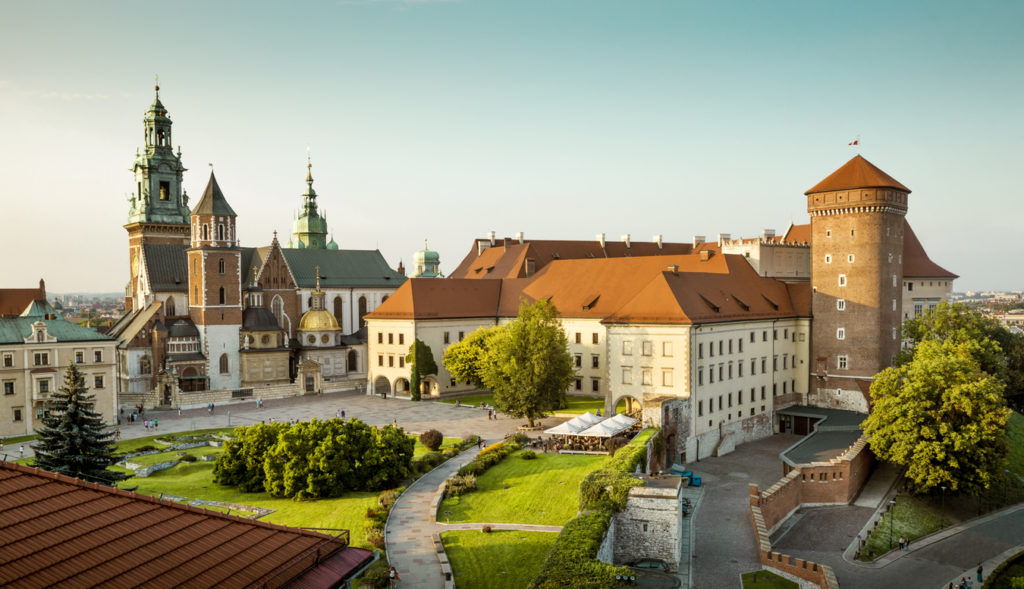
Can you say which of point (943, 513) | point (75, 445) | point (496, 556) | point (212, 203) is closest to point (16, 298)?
point (212, 203)

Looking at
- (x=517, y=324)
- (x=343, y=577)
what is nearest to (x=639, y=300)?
(x=517, y=324)

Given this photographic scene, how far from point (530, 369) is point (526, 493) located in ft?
51.6

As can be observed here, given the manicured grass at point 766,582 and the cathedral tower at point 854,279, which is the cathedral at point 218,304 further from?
the manicured grass at point 766,582

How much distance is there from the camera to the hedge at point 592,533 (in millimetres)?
24016

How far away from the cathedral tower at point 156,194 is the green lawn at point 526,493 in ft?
218

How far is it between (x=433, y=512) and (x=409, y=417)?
2649cm

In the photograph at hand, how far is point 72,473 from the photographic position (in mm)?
34906

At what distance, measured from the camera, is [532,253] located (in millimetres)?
83500

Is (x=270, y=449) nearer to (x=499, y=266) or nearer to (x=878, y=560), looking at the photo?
(x=878, y=560)

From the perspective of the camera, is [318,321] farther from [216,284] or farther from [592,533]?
[592,533]

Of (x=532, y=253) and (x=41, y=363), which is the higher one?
(x=532, y=253)

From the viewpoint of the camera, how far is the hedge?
78.8 feet

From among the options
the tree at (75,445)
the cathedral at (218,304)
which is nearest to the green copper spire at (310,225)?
the cathedral at (218,304)

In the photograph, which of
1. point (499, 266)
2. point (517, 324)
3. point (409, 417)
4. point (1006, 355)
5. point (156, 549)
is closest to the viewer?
point (156, 549)
